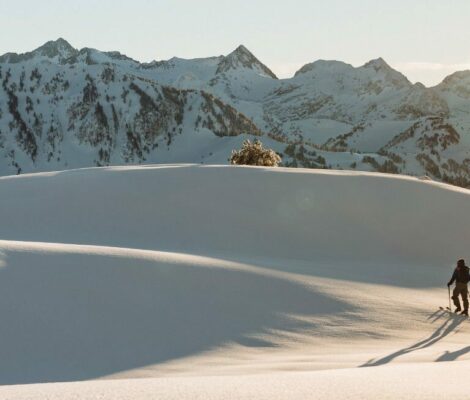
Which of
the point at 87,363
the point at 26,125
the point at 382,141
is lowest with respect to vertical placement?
the point at 87,363

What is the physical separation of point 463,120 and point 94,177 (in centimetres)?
12959

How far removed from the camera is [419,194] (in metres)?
23.0

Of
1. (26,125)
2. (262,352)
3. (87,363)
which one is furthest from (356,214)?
(26,125)

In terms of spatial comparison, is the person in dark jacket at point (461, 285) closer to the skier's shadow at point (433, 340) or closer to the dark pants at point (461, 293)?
the dark pants at point (461, 293)

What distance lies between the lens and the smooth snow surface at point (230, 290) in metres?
6.17

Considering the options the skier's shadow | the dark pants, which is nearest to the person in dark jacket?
the dark pants

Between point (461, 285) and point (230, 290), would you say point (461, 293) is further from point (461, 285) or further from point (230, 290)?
point (230, 290)

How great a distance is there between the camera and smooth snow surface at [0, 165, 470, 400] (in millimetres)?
6172

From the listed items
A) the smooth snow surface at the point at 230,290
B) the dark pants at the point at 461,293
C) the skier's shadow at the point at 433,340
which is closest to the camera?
the smooth snow surface at the point at 230,290

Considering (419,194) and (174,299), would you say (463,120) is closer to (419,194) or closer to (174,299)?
(419,194)

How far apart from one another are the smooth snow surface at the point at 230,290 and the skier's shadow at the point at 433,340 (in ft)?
0.14

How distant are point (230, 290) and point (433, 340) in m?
3.71

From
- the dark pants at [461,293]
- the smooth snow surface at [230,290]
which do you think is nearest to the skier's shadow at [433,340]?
the smooth snow surface at [230,290]

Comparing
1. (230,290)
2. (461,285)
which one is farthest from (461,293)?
(230,290)
